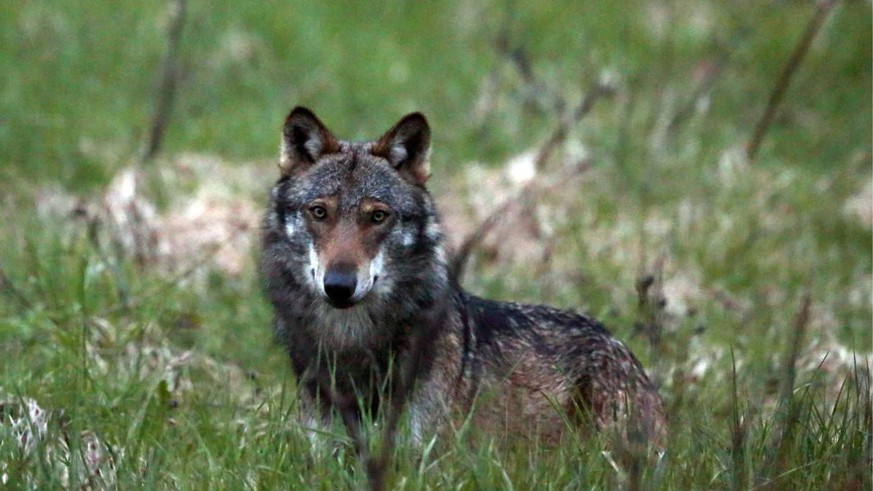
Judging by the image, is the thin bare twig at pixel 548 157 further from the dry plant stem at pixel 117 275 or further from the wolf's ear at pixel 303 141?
the wolf's ear at pixel 303 141

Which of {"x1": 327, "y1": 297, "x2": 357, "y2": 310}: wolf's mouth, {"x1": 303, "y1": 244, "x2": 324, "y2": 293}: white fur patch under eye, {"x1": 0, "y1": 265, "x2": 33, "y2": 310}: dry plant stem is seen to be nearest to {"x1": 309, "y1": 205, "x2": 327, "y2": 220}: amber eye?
{"x1": 303, "y1": 244, "x2": 324, "y2": 293}: white fur patch under eye

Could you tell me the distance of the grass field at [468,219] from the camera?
487 cm

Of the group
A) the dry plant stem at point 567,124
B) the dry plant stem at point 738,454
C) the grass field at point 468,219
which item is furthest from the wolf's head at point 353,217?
the dry plant stem at point 567,124

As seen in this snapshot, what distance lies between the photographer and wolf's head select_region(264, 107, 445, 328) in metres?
5.43

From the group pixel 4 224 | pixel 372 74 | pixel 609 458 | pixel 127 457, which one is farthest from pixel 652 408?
pixel 372 74

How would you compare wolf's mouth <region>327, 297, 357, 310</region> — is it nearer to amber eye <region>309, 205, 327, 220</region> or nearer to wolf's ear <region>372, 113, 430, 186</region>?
amber eye <region>309, 205, 327, 220</region>

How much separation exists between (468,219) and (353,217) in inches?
202

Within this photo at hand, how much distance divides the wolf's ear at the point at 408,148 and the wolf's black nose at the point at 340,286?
0.78 metres

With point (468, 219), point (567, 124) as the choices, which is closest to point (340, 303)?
point (468, 219)

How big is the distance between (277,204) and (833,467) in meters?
2.52

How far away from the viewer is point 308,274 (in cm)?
567

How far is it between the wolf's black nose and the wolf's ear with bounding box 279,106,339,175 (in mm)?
806

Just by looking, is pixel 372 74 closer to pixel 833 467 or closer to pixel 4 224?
pixel 4 224

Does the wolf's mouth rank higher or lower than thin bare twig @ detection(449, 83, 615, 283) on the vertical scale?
lower
